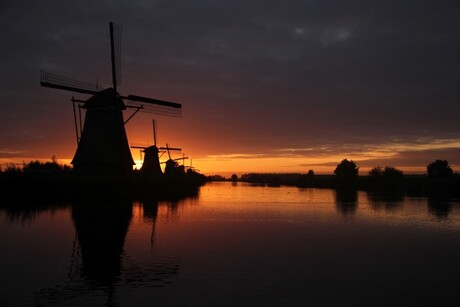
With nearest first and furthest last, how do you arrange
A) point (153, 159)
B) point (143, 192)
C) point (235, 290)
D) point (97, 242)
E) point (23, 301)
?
1. point (23, 301)
2. point (235, 290)
3. point (97, 242)
4. point (143, 192)
5. point (153, 159)

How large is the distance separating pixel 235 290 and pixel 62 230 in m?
10.4

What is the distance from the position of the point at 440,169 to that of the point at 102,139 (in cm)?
7843

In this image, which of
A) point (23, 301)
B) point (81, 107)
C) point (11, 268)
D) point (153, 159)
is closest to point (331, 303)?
point (23, 301)

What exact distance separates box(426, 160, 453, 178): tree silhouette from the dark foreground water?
72776 mm

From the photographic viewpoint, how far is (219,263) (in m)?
12.0

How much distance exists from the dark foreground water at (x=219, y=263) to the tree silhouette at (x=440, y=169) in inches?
2865

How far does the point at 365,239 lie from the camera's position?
1723 cm

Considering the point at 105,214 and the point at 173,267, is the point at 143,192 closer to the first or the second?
the point at 105,214

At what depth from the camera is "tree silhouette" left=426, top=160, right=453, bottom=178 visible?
85.2 metres

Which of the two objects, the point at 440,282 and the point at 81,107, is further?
the point at 81,107

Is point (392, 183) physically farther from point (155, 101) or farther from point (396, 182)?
point (155, 101)

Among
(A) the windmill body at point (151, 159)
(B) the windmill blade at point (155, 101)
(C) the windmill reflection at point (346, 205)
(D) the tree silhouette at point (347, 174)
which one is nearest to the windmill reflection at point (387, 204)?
(C) the windmill reflection at point (346, 205)

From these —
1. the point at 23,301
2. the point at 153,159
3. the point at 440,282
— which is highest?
the point at 153,159

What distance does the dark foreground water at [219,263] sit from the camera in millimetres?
8992
